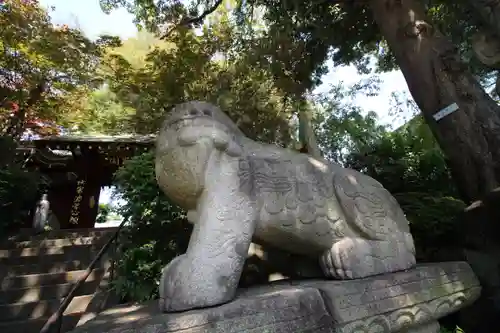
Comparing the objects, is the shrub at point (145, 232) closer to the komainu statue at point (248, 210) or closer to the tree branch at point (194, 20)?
the komainu statue at point (248, 210)

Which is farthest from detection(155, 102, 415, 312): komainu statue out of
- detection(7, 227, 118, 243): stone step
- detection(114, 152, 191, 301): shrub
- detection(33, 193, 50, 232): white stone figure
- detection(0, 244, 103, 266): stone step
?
detection(33, 193, 50, 232): white stone figure

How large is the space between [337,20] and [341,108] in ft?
23.9

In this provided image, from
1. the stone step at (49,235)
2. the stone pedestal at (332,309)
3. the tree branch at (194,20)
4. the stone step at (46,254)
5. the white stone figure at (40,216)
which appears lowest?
the stone pedestal at (332,309)

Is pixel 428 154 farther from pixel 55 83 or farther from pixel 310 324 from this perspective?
pixel 55 83

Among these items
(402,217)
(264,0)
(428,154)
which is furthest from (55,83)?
(402,217)

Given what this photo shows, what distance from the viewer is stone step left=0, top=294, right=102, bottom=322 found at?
4449mm

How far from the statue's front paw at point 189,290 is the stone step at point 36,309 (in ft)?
11.2

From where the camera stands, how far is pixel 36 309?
459cm

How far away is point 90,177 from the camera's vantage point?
10.8 metres

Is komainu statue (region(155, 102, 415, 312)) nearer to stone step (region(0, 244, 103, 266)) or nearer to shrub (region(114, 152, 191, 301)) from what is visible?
shrub (region(114, 152, 191, 301))

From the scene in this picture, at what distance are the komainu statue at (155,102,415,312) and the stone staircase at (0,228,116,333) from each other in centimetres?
284

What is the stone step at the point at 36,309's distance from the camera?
4.45m

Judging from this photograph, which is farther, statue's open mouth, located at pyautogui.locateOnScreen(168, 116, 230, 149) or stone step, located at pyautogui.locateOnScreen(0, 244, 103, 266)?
stone step, located at pyautogui.locateOnScreen(0, 244, 103, 266)

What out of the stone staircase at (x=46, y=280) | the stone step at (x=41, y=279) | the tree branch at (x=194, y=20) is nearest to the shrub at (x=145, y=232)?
the stone staircase at (x=46, y=280)
